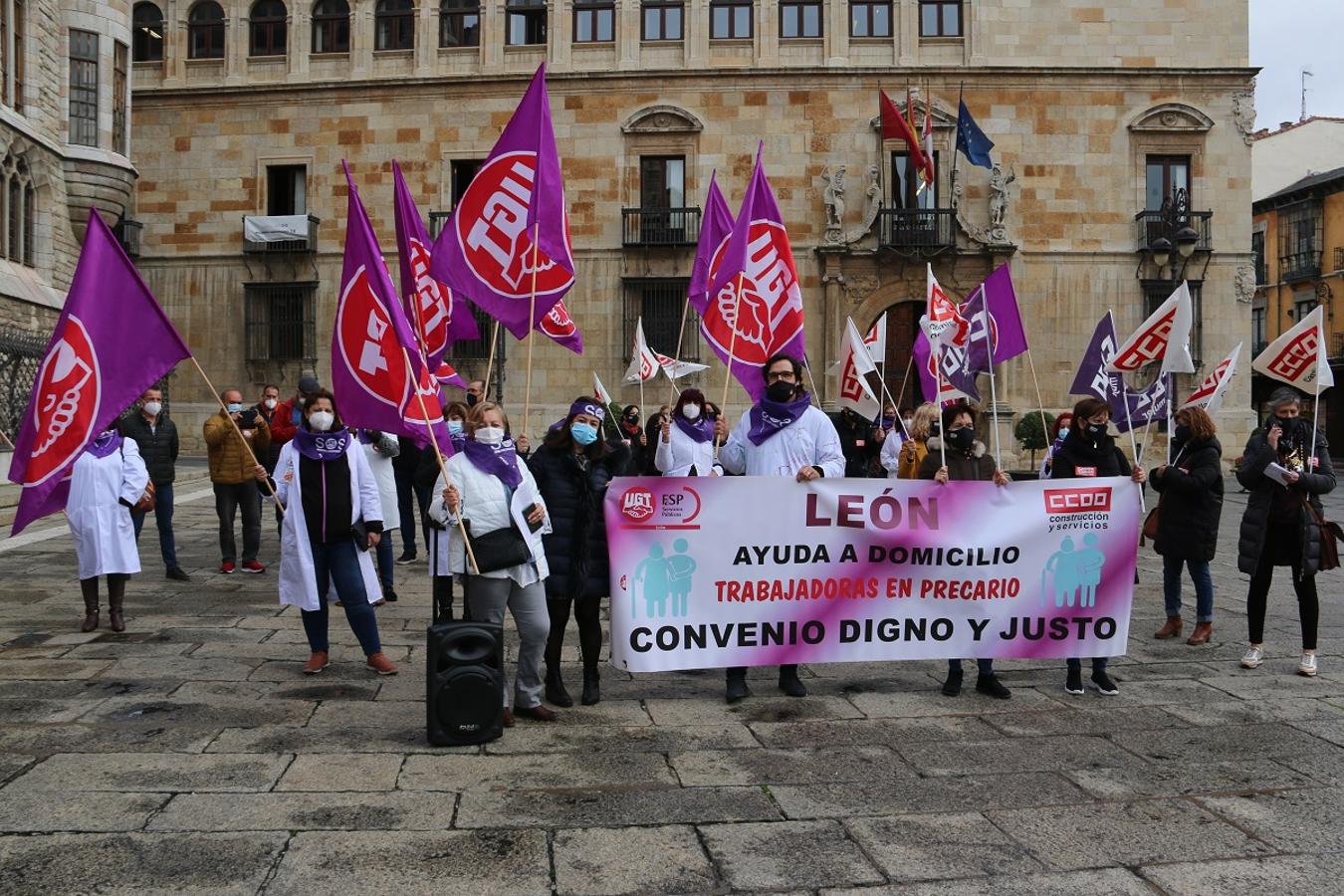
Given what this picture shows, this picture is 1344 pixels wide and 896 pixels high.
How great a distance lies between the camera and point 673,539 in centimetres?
629

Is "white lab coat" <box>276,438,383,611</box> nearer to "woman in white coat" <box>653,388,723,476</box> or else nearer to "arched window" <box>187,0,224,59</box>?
"woman in white coat" <box>653,388,723,476</box>

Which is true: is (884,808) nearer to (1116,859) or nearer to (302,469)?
(1116,859)

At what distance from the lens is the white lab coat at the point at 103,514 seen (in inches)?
317

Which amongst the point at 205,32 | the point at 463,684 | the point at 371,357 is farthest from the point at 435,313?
the point at 205,32

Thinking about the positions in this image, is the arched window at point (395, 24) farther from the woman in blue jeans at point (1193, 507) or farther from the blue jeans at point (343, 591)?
the woman in blue jeans at point (1193, 507)

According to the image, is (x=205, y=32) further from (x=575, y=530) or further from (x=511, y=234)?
(x=575, y=530)

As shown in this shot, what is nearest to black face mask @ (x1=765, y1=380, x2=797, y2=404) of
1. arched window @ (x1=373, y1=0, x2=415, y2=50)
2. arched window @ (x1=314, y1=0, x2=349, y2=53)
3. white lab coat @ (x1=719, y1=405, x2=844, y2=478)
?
white lab coat @ (x1=719, y1=405, x2=844, y2=478)

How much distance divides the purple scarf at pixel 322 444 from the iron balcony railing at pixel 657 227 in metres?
21.7

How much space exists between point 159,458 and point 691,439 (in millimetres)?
5199

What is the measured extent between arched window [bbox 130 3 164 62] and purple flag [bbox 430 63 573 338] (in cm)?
2779

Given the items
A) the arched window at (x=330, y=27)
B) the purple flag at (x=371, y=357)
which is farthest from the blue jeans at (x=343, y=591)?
the arched window at (x=330, y=27)

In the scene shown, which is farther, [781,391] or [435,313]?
[435,313]

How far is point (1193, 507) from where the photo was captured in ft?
26.5

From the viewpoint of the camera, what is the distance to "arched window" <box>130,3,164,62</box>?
2997 centimetres
